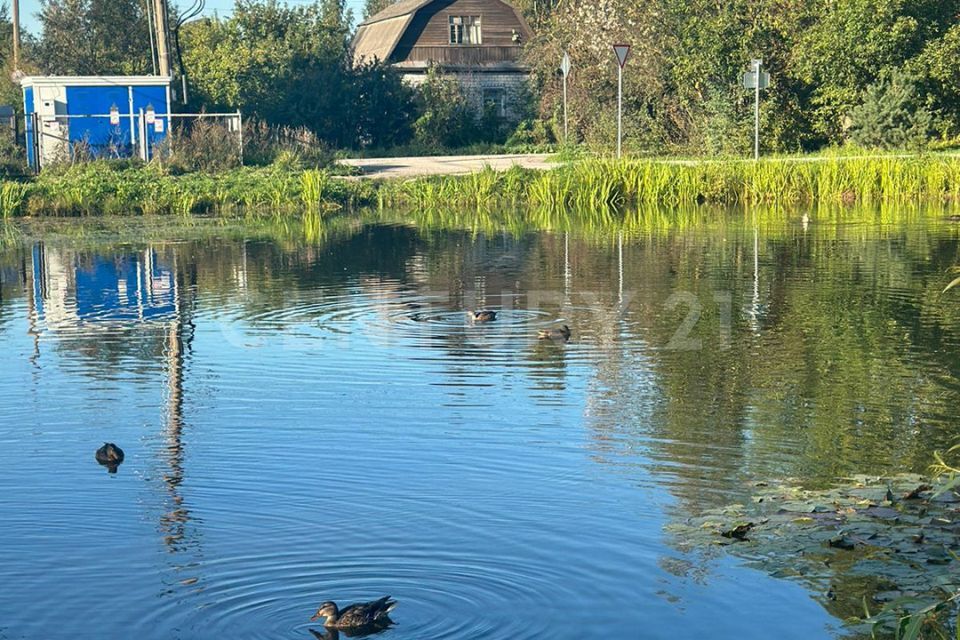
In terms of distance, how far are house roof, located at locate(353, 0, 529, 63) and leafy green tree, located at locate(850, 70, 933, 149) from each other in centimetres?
2339

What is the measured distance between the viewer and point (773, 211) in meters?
30.3

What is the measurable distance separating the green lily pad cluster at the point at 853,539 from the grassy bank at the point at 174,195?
81.6 ft

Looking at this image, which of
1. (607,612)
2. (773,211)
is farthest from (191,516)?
(773,211)

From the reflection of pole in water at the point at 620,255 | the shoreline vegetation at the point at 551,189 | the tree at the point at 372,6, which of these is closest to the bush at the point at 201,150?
the shoreline vegetation at the point at 551,189

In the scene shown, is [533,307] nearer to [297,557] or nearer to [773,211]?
[297,557]

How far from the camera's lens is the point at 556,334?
15000 mm

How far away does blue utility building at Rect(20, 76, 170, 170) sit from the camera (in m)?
41.1

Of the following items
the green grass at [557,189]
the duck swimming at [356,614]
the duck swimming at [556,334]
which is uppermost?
the green grass at [557,189]

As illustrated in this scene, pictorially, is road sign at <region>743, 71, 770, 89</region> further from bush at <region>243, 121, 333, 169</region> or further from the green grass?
bush at <region>243, 121, 333, 169</region>

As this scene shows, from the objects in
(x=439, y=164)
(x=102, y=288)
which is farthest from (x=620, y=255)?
(x=439, y=164)

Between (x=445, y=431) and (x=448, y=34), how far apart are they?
51.5 meters

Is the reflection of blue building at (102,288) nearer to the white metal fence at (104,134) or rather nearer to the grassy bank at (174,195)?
the grassy bank at (174,195)

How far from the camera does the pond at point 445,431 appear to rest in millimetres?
7422

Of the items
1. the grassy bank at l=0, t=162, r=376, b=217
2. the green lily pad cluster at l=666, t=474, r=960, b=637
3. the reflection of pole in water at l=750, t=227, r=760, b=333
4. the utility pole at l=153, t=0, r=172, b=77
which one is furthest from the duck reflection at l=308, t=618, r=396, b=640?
the utility pole at l=153, t=0, r=172, b=77
